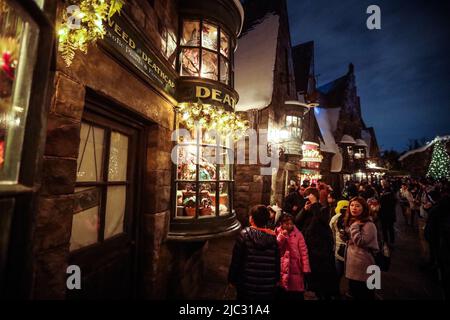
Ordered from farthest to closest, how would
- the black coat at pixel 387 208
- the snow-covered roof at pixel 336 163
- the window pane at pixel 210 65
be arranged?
the snow-covered roof at pixel 336 163 < the black coat at pixel 387 208 < the window pane at pixel 210 65

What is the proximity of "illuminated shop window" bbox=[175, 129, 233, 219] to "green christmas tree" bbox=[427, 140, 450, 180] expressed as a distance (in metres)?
16.2

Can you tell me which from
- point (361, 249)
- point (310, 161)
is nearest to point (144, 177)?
point (361, 249)

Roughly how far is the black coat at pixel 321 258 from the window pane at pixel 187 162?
232 cm

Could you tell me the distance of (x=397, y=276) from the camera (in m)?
5.24

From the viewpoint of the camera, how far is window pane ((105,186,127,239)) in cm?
285

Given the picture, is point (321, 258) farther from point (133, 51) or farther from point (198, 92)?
point (133, 51)

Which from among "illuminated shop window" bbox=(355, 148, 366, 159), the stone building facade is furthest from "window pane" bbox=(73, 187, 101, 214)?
"illuminated shop window" bbox=(355, 148, 366, 159)

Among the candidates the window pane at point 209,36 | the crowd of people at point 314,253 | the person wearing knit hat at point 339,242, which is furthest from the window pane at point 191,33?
the person wearing knit hat at point 339,242

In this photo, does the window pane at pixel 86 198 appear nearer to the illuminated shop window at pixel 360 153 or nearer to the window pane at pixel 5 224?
the window pane at pixel 5 224

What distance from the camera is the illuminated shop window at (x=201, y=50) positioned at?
443 centimetres

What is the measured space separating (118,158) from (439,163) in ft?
62.7

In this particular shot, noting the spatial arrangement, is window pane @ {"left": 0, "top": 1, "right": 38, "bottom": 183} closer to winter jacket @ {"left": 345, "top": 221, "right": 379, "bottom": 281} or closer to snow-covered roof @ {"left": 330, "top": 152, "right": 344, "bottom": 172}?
winter jacket @ {"left": 345, "top": 221, "right": 379, "bottom": 281}

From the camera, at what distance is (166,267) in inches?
146
